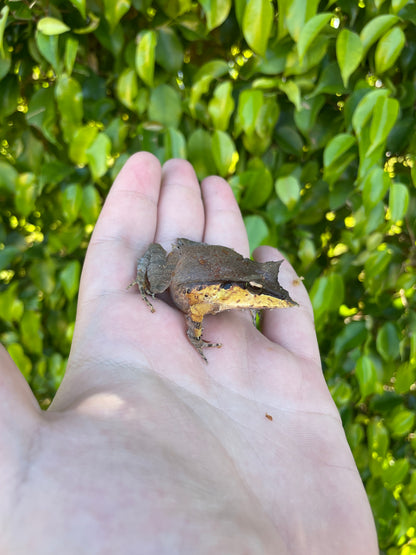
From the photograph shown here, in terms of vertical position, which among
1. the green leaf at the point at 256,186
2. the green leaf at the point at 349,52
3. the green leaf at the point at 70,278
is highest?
the green leaf at the point at 349,52

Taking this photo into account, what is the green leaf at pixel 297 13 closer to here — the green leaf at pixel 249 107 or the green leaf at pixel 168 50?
the green leaf at pixel 249 107

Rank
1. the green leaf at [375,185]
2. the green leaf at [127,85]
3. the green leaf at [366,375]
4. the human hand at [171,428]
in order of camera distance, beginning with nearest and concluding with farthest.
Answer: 1. the human hand at [171,428]
2. the green leaf at [375,185]
3. the green leaf at [127,85]
4. the green leaf at [366,375]

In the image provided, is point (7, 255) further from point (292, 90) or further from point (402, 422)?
point (402, 422)

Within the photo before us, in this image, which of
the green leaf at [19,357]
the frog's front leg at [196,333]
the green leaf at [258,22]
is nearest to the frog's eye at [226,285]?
the frog's front leg at [196,333]

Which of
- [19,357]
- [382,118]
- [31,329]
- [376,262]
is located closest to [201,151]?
[382,118]

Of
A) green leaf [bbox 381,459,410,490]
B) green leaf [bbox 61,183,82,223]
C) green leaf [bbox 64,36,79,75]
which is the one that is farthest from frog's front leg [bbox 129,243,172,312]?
green leaf [bbox 381,459,410,490]

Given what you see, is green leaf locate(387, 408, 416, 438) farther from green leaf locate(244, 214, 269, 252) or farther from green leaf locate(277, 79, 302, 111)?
green leaf locate(277, 79, 302, 111)
